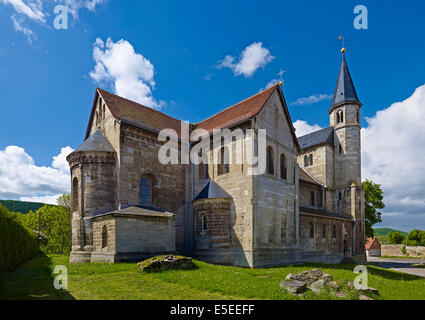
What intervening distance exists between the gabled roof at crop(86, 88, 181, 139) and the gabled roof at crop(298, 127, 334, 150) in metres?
20.4

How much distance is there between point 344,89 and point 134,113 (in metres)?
28.9

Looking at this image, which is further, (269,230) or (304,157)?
(304,157)

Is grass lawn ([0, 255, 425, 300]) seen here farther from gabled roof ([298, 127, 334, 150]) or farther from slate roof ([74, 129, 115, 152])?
gabled roof ([298, 127, 334, 150])

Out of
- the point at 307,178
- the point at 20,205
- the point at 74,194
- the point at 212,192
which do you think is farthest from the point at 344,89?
the point at 20,205

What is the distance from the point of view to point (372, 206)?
41.1 metres

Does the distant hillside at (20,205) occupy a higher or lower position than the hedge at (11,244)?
lower

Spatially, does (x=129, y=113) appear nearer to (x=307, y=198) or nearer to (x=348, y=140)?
(x=307, y=198)

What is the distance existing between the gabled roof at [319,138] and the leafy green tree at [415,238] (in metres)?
42.5

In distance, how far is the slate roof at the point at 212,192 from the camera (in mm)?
20594

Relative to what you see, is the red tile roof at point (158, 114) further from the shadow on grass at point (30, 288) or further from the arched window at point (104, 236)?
the shadow on grass at point (30, 288)

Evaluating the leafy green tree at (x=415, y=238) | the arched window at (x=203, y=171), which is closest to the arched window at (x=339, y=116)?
the arched window at (x=203, y=171)
